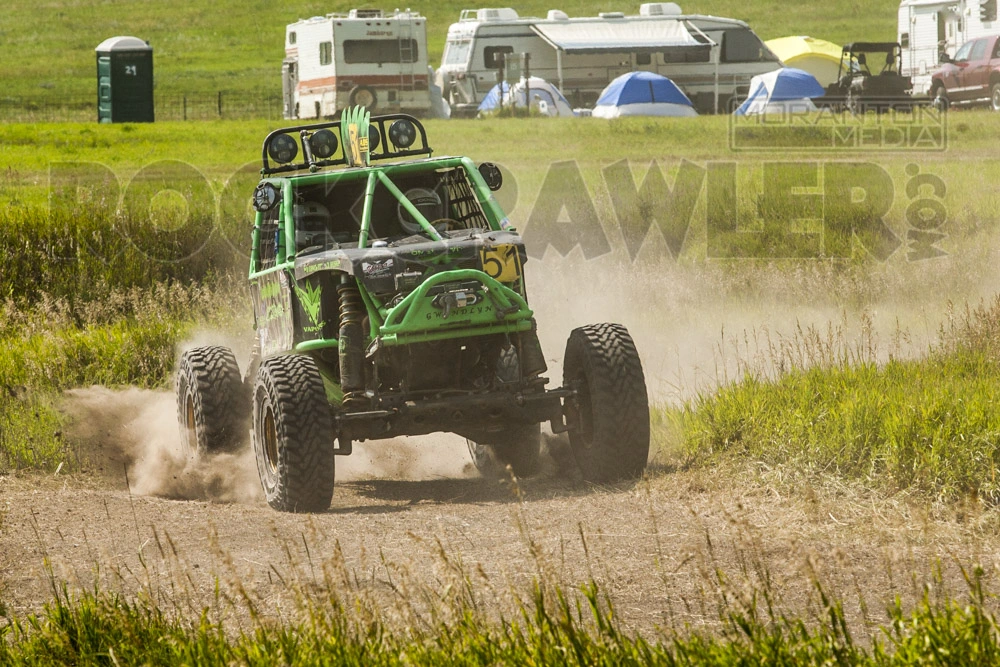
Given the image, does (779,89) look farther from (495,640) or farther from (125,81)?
(495,640)

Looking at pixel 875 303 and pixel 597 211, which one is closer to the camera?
pixel 875 303

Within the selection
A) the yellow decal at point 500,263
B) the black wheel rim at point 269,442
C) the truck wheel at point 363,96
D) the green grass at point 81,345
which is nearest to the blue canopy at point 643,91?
the truck wheel at point 363,96

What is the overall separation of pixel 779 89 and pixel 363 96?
472 inches

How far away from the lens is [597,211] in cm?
1823

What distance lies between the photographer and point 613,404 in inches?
320

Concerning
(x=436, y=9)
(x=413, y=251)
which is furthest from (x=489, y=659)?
(x=436, y=9)

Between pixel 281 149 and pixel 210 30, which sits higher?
pixel 210 30

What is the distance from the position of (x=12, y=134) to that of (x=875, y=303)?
19.7 meters

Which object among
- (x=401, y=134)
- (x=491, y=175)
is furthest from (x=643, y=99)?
(x=491, y=175)

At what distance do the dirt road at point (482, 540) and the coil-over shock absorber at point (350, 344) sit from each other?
786 mm

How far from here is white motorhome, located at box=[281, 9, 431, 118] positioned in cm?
3572

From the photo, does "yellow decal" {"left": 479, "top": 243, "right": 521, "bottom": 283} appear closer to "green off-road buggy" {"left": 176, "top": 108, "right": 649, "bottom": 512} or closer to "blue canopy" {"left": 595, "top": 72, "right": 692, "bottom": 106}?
"green off-road buggy" {"left": 176, "top": 108, "right": 649, "bottom": 512}

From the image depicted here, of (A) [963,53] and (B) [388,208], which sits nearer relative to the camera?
(B) [388,208]

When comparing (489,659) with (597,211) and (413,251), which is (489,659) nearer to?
(413,251)
